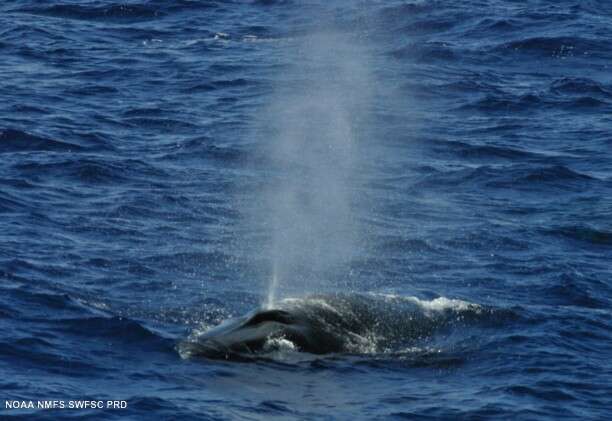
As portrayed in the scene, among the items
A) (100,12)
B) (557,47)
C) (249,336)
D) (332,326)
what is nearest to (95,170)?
(332,326)

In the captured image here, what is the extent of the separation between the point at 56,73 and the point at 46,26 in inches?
275

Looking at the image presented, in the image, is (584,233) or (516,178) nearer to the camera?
(584,233)

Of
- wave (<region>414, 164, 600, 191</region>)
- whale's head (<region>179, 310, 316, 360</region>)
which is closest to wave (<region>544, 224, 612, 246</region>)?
wave (<region>414, 164, 600, 191</region>)

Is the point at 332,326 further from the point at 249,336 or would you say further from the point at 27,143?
the point at 27,143

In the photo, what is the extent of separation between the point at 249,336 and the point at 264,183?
1323cm

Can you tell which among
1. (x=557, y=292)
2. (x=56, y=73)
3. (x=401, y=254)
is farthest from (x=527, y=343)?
(x=56, y=73)

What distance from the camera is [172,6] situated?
59.0m

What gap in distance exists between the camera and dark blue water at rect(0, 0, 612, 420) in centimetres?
2358

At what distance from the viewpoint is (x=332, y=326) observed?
Answer: 84.0ft

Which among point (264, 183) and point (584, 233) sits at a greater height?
point (264, 183)

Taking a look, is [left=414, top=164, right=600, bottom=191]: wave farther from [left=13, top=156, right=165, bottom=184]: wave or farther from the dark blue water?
[left=13, top=156, right=165, bottom=184]: wave

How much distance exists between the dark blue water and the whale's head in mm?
343

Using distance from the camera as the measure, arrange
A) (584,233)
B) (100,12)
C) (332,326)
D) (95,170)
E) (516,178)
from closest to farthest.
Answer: (332,326)
(584,233)
(95,170)
(516,178)
(100,12)

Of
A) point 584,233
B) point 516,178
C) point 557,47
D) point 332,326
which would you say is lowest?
point 584,233
